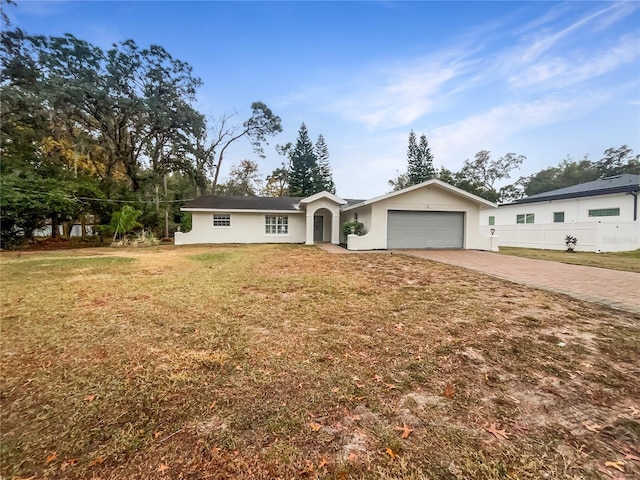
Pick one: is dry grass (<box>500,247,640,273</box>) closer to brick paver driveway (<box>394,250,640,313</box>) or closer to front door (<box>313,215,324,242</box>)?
brick paver driveway (<box>394,250,640,313</box>)

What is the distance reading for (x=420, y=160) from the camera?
4350cm

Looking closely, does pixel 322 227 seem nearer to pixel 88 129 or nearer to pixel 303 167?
pixel 88 129

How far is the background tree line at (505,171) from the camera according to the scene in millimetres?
39625

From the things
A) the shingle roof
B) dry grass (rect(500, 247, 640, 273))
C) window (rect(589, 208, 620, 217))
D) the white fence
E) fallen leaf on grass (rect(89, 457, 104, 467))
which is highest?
the shingle roof

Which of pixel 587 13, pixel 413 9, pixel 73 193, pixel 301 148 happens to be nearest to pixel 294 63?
pixel 413 9

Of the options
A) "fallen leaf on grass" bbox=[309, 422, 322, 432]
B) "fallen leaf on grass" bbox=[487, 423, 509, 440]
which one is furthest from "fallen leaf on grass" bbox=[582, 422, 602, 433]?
"fallen leaf on grass" bbox=[309, 422, 322, 432]

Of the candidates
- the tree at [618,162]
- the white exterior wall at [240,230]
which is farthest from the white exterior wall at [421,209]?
the tree at [618,162]

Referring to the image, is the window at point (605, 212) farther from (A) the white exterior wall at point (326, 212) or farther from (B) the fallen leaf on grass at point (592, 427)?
(B) the fallen leaf on grass at point (592, 427)

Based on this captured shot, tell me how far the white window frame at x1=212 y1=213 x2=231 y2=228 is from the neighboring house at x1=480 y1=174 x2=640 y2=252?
1965 centimetres

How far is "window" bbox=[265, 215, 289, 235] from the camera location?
20.0 metres

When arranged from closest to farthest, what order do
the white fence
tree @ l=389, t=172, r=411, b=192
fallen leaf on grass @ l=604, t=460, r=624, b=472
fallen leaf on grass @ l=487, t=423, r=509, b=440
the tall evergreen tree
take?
1. fallen leaf on grass @ l=604, t=460, r=624, b=472
2. fallen leaf on grass @ l=487, t=423, r=509, b=440
3. the white fence
4. the tall evergreen tree
5. tree @ l=389, t=172, r=411, b=192

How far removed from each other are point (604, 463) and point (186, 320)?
493 centimetres

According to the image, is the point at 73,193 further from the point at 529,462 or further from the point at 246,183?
the point at 246,183

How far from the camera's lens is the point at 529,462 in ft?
6.38
